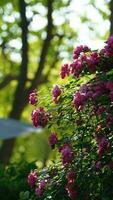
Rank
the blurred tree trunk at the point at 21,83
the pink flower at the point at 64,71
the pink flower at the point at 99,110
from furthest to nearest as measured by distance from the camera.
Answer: the blurred tree trunk at the point at 21,83
the pink flower at the point at 64,71
the pink flower at the point at 99,110

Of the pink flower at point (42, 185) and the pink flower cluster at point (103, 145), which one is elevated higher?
the pink flower at point (42, 185)

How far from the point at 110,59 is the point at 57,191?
1.15 meters

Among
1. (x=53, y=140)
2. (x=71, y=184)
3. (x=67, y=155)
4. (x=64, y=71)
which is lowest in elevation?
(x=71, y=184)

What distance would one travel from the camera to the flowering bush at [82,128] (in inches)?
182

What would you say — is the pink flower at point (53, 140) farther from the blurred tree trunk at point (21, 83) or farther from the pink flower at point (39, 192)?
the blurred tree trunk at point (21, 83)

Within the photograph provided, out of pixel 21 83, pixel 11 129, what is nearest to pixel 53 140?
pixel 11 129

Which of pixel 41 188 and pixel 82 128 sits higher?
pixel 82 128

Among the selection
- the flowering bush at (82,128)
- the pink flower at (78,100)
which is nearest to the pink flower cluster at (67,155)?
the flowering bush at (82,128)

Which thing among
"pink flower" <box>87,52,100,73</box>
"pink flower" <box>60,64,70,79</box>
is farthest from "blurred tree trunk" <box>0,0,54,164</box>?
"pink flower" <box>87,52,100,73</box>

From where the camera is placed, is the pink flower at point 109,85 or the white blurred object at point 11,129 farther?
the white blurred object at point 11,129

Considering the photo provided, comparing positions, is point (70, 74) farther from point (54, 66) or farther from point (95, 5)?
point (54, 66)

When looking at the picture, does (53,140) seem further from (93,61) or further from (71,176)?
(93,61)

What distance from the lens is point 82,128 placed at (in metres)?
4.85

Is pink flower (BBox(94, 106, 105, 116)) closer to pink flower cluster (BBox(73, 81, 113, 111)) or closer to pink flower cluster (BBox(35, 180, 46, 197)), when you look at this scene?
pink flower cluster (BBox(73, 81, 113, 111))
